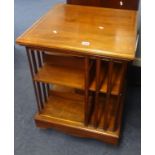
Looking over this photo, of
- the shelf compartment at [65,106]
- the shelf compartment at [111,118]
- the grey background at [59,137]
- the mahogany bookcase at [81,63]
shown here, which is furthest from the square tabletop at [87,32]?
the grey background at [59,137]

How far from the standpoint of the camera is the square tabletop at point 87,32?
3.03 feet

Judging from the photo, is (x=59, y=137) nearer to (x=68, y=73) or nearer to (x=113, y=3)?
(x=68, y=73)

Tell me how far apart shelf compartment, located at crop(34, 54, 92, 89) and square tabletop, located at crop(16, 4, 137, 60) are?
0.15 m

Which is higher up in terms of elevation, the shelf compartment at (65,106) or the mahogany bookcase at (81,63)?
the mahogany bookcase at (81,63)

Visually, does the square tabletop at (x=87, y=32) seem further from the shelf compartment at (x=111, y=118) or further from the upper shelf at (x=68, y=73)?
the shelf compartment at (x=111, y=118)

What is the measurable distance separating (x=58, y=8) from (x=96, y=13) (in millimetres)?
241

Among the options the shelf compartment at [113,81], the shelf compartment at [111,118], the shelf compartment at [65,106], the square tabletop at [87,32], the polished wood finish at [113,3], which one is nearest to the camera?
the square tabletop at [87,32]

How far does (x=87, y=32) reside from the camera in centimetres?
105

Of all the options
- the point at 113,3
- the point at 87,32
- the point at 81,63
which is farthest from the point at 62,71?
the point at 113,3

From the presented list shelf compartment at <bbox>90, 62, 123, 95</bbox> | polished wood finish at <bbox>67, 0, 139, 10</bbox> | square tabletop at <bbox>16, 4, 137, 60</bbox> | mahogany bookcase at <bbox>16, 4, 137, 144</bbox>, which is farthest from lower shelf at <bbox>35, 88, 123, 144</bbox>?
polished wood finish at <bbox>67, 0, 139, 10</bbox>

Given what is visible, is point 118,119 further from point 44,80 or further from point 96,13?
point 96,13

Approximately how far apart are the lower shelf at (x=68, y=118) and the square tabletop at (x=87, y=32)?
0.44 metres

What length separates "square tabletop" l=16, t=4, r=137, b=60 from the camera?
0.92 meters
